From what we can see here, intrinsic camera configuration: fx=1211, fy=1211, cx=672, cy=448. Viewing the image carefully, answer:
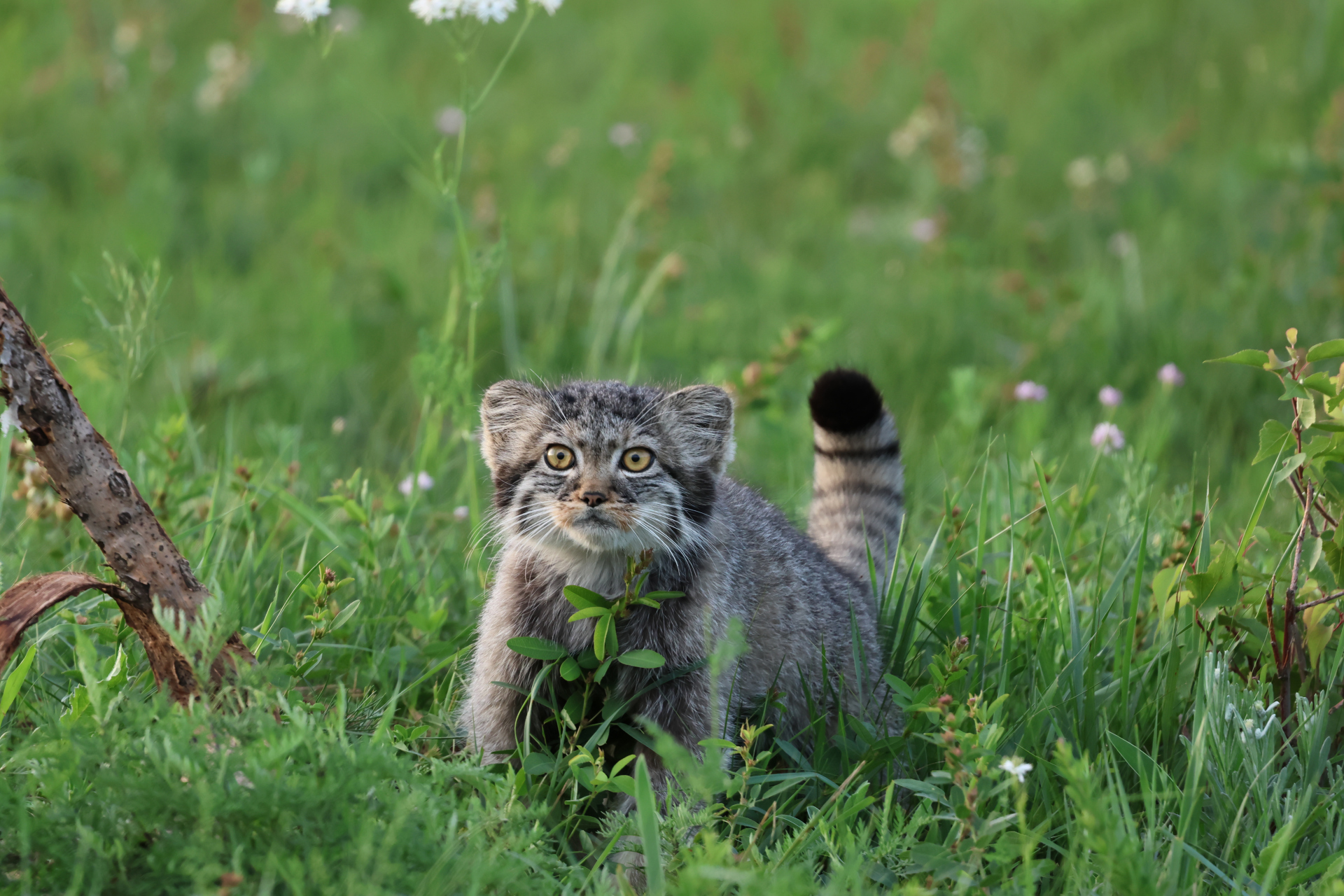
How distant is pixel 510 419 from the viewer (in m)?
3.63

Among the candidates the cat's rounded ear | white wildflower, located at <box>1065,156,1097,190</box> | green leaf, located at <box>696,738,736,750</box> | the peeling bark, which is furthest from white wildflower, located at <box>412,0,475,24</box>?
white wildflower, located at <box>1065,156,1097,190</box>

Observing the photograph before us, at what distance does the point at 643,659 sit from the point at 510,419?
996 mm

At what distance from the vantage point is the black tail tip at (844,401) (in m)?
3.97

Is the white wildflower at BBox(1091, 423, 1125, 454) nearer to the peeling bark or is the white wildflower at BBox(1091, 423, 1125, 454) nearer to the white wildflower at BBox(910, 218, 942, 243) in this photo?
the peeling bark

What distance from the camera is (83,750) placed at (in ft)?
7.33

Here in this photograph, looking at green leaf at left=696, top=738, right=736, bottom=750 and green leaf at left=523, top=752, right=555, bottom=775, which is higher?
green leaf at left=696, top=738, right=736, bottom=750

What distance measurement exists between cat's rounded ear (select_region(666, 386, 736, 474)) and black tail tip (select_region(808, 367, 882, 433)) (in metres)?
0.48

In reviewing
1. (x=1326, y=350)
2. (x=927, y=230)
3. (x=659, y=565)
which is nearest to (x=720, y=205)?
(x=927, y=230)

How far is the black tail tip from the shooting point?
3973 millimetres

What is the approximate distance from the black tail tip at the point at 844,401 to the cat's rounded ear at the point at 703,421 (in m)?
0.48

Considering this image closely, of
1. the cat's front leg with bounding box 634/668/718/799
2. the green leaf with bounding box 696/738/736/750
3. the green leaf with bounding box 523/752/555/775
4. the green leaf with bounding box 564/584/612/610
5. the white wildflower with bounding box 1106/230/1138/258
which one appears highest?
the white wildflower with bounding box 1106/230/1138/258

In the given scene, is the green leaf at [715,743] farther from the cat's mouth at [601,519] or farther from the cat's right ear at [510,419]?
the cat's right ear at [510,419]

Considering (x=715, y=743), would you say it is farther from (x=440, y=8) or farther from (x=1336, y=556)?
(x=440, y=8)

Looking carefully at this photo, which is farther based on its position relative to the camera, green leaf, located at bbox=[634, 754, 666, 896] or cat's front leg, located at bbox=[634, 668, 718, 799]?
cat's front leg, located at bbox=[634, 668, 718, 799]
